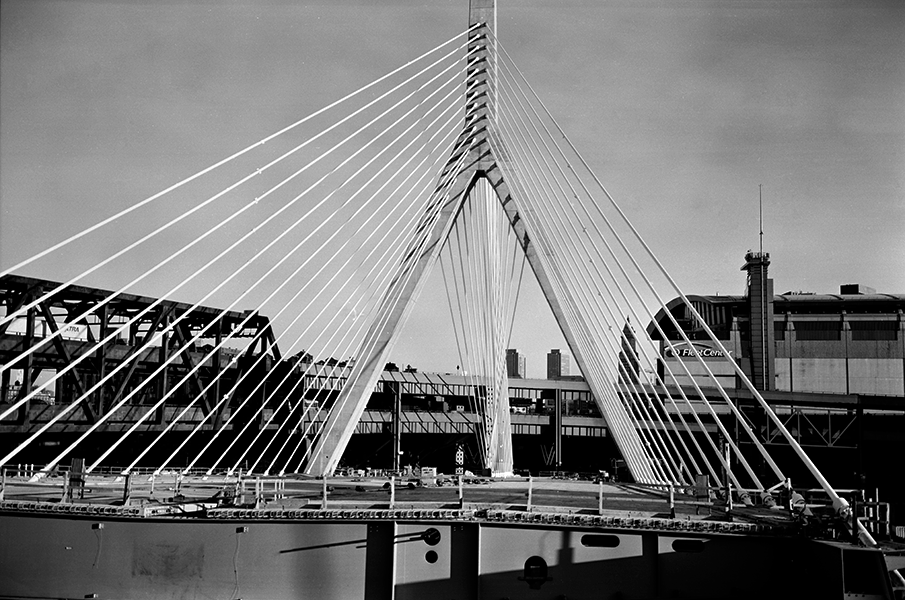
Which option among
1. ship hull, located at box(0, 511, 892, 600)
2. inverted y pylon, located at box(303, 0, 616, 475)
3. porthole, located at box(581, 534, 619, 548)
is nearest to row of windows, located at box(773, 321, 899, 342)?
inverted y pylon, located at box(303, 0, 616, 475)

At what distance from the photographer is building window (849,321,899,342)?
85.4 m

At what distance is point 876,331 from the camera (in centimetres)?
8581

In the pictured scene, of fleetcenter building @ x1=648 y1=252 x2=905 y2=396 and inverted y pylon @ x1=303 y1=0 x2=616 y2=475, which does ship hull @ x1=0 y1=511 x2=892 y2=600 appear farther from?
fleetcenter building @ x1=648 y1=252 x2=905 y2=396

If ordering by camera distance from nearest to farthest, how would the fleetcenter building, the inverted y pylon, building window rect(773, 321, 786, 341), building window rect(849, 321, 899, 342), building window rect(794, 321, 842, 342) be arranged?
the inverted y pylon
the fleetcenter building
building window rect(849, 321, 899, 342)
building window rect(794, 321, 842, 342)
building window rect(773, 321, 786, 341)

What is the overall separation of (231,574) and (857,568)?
41.6 feet

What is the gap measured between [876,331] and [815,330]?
5977 millimetres

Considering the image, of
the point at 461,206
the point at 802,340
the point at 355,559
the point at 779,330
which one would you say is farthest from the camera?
the point at 779,330

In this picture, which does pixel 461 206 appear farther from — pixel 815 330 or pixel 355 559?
pixel 815 330

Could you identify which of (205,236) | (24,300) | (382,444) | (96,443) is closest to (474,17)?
(205,236)

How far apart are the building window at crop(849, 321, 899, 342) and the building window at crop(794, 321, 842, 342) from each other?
2.13 metres

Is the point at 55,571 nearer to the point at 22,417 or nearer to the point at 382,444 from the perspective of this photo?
the point at 22,417

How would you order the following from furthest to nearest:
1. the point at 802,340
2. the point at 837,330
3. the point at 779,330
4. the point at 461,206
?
the point at 779,330 → the point at 802,340 → the point at 837,330 → the point at 461,206

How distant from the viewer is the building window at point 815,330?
87.0 m

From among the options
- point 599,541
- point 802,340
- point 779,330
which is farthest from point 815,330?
point 599,541
